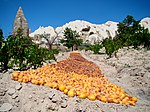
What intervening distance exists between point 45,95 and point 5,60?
356cm

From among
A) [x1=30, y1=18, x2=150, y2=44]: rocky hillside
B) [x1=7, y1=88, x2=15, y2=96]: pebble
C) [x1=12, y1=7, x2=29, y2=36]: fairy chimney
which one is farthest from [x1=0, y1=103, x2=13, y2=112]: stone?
[x1=30, y1=18, x2=150, y2=44]: rocky hillside

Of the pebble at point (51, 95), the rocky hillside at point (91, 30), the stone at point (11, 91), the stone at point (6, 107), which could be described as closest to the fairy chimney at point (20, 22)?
the rocky hillside at point (91, 30)

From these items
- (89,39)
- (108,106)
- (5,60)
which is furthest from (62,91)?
(89,39)

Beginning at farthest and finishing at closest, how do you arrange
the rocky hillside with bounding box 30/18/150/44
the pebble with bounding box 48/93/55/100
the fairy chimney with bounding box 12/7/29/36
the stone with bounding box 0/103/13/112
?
the rocky hillside with bounding box 30/18/150/44, the fairy chimney with bounding box 12/7/29/36, the pebble with bounding box 48/93/55/100, the stone with bounding box 0/103/13/112

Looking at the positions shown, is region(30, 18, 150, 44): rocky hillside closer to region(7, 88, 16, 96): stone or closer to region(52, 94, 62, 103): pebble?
region(7, 88, 16, 96): stone

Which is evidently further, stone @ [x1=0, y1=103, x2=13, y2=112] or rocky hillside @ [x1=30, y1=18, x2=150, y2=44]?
rocky hillside @ [x1=30, y1=18, x2=150, y2=44]

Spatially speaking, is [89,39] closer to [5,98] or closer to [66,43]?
[66,43]

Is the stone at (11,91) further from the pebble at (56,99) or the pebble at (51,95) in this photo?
the pebble at (56,99)

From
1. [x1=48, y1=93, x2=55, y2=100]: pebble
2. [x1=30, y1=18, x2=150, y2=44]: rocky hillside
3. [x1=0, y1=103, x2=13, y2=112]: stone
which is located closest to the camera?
[x1=0, y1=103, x2=13, y2=112]: stone

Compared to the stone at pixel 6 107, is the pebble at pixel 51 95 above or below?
above

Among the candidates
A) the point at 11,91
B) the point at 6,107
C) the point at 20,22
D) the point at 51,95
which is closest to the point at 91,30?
the point at 20,22

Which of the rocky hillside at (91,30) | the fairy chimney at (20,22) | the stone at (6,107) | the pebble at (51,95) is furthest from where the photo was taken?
the rocky hillside at (91,30)

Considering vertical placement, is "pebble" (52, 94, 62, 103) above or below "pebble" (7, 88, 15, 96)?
below

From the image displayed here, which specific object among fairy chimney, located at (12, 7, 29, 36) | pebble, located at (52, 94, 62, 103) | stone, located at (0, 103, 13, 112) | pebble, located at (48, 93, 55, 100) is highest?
fairy chimney, located at (12, 7, 29, 36)
